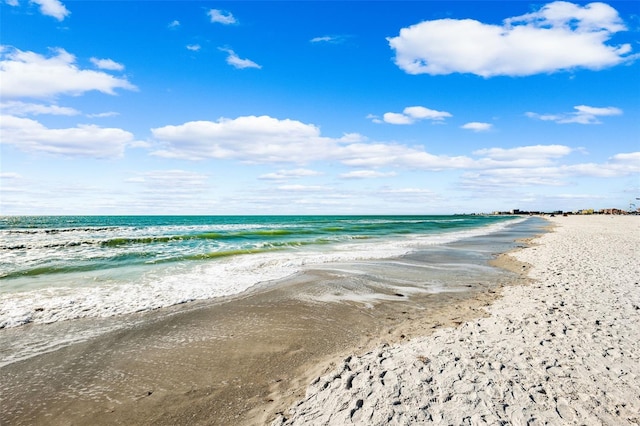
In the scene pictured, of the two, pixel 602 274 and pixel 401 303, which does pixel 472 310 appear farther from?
pixel 602 274

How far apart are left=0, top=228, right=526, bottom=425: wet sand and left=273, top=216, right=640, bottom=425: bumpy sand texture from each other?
2.26ft

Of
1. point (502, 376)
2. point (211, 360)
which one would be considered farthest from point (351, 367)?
point (211, 360)

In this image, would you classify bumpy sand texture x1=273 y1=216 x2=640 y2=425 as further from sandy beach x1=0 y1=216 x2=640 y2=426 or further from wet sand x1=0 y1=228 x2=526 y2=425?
wet sand x1=0 y1=228 x2=526 y2=425

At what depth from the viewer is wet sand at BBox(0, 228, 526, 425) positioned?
514 centimetres

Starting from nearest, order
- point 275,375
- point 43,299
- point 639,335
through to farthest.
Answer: point 275,375, point 639,335, point 43,299

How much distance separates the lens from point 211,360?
22.2 ft

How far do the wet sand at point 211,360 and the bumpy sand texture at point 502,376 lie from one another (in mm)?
690

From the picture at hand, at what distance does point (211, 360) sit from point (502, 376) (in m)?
5.24

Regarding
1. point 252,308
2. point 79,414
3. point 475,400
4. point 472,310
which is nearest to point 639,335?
point 472,310

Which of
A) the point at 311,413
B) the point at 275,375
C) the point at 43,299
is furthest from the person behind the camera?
the point at 43,299

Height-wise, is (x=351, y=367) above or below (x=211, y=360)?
above

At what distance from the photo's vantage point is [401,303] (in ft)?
35.1

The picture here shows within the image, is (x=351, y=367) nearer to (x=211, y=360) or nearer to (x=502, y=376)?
(x=502, y=376)

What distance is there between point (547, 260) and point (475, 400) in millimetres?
17233
